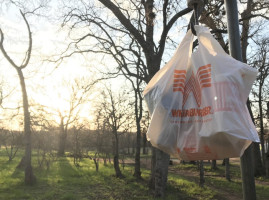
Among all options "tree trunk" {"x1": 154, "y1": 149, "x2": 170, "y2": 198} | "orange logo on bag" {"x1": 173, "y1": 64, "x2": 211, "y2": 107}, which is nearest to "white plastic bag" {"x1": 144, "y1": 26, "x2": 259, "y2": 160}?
"orange logo on bag" {"x1": 173, "y1": 64, "x2": 211, "y2": 107}

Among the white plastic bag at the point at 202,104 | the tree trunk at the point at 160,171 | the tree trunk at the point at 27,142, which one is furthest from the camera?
the tree trunk at the point at 27,142

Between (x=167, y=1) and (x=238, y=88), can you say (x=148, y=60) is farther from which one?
(x=238, y=88)

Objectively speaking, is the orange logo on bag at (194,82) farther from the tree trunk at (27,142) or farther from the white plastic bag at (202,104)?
the tree trunk at (27,142)

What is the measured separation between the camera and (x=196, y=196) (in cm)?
1115

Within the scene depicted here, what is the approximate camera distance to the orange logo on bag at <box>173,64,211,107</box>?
188 cm

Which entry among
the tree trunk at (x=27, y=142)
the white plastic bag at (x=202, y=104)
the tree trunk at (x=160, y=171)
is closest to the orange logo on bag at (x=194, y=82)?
the white plastic bag at (x=202, y=104)

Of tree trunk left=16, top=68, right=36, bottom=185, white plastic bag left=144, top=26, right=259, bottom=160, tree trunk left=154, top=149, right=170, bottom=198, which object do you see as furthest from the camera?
tree trunk left=16, top=68, right=36, bottom=185

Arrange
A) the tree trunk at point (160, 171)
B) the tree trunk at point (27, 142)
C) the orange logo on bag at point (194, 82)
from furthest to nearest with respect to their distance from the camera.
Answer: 1. the tree trunk at point (27, 142)
2. the tree trunk at point (160, 171)
3. the orange logo on bag at point (194, 82)

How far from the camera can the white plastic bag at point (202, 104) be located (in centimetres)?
169

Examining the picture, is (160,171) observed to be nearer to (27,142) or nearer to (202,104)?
(202,104)

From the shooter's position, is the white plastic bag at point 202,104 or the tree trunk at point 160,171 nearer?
the white plastic bag at point 202,104

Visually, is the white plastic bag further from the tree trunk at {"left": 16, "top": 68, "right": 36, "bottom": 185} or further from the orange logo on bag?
the tree trunk at {"left": 16, "top": 68, "right": 36, "bottom": 185}

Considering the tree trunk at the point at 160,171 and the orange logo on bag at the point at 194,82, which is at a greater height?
the orange logo on bag at the point at 194,82

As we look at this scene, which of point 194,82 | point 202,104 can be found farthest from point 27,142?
point 202,104
